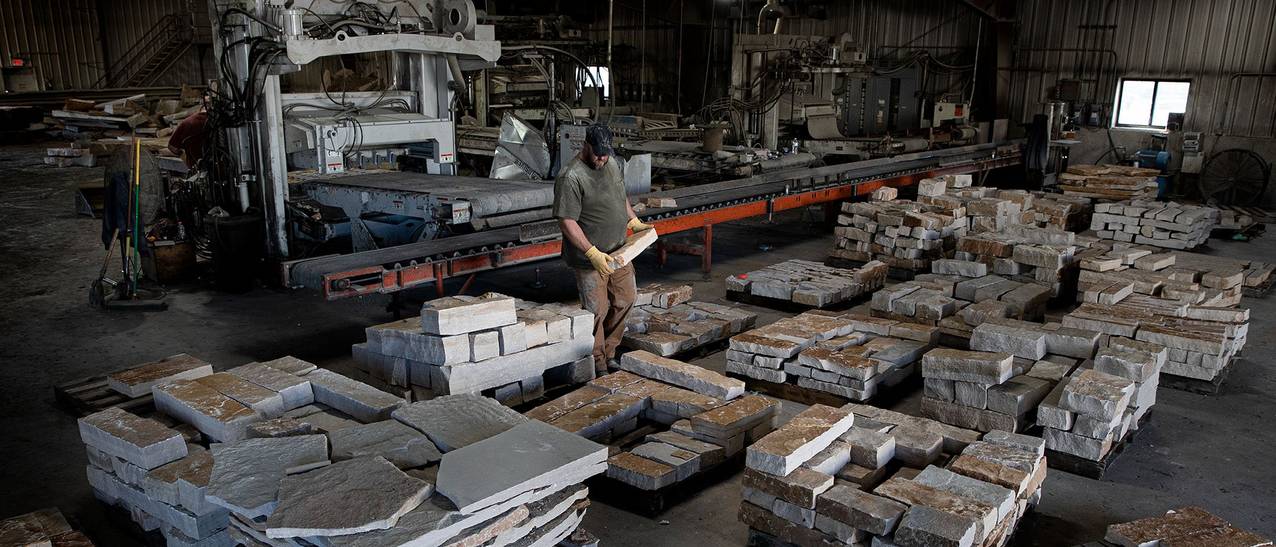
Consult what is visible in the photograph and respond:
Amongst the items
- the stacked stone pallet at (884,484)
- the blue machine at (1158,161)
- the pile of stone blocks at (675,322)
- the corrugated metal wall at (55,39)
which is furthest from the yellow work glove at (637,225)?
the corrugated metal wall at (55,39)

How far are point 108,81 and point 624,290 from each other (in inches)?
1134

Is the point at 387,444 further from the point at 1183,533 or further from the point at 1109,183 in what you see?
the point at 1109,183

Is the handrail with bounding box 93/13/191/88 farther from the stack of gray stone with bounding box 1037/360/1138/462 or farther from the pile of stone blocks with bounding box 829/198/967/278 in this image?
the stack of gray stone with bounding box 1037/360/1138/462

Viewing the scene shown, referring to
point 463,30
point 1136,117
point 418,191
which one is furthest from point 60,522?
point 1136,117

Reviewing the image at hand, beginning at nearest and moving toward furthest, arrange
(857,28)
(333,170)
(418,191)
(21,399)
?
(21,399)
(418,191)
(333,170)
(857,28)

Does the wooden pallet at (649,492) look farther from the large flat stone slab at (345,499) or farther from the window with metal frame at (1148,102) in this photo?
the window with metal frame at (1148,102)

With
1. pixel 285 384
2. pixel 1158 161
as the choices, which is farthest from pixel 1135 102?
pixel 285 384

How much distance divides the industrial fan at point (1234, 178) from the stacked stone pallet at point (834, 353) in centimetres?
1115

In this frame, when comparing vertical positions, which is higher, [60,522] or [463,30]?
[463,30]

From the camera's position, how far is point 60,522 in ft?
12.4

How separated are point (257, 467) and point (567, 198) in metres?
2.89

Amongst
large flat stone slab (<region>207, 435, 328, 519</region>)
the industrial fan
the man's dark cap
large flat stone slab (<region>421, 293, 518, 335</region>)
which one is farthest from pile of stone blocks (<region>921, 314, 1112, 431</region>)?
the industrial fan

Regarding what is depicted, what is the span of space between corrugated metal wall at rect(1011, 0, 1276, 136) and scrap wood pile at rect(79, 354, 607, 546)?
15497mm

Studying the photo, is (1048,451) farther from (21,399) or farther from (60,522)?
(21,399)
